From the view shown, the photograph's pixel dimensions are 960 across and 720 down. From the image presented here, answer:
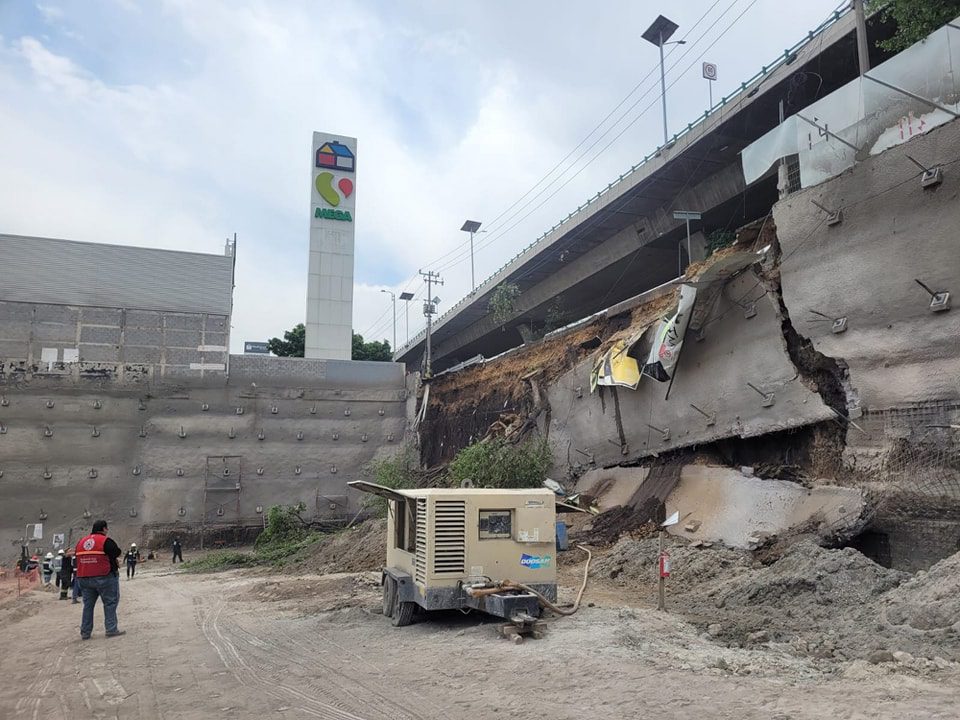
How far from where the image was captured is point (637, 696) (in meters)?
6.50

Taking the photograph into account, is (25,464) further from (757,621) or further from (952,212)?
(952,212)

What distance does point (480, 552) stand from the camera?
10.1m

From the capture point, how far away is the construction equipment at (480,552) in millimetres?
9844

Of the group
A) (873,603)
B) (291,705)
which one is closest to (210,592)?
(291,705)

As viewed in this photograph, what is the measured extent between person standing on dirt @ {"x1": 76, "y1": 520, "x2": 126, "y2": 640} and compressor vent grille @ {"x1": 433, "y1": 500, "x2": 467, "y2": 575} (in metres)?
4.85

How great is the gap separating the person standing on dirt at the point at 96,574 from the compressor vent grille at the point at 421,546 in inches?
177

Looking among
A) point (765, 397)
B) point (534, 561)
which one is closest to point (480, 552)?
point (534, 561)

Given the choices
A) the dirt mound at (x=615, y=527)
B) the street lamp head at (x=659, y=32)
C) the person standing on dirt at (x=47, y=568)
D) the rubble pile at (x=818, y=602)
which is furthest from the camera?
the street lamp head at (x=659, y=32)

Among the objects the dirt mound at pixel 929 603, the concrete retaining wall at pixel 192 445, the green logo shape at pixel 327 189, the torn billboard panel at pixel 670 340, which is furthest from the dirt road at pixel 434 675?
the green logo shape at pixel 327 189

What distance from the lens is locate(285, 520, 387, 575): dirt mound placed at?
19.2 metres

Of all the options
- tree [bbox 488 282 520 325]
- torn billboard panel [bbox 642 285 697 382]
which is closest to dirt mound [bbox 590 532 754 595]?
torn billboard panel [bbox 642 285 697 382]

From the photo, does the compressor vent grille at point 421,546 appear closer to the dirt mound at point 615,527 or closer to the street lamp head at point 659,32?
the dirt mound at point 615,527

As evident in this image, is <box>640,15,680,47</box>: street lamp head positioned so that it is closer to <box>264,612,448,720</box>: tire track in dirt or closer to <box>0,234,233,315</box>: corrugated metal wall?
<box>0,234,233,315</box>: corrugated metal wall

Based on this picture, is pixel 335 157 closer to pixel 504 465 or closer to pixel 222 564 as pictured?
pixel 222 564
